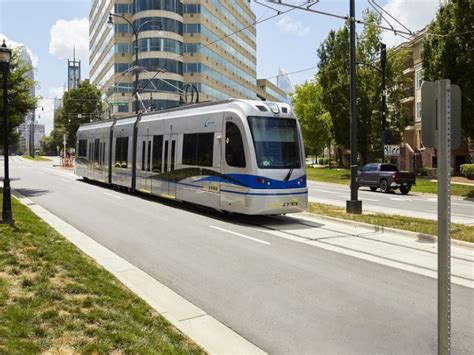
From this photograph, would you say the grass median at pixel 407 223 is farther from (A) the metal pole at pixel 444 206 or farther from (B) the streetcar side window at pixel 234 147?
(A) the metal pole at pixel 444 206

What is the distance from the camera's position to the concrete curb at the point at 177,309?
5.13 meters

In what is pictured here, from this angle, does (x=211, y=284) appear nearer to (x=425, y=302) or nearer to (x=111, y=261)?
(x=111, y=261)

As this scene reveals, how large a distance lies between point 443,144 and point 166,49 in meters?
71.8

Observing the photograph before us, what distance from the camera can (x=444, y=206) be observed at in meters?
3.40

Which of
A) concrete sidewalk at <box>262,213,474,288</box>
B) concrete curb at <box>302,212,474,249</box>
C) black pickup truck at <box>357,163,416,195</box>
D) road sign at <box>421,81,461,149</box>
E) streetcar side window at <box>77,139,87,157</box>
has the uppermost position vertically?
streetcar side window at <box>77,139,87,157</box>

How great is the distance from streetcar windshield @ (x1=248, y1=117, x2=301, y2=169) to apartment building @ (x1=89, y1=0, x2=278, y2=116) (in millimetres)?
52289

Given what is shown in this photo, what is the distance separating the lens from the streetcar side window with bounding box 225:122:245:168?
13.8 meters

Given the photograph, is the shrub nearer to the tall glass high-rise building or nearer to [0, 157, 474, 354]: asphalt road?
[0, 157, 474, 354]: asphalt road

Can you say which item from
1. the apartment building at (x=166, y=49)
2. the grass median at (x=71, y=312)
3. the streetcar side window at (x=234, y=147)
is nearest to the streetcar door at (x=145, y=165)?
the streetcar side window at (x=234, y=147)

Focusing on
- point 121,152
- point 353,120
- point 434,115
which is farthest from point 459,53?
point 434,115

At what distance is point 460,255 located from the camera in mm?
9648

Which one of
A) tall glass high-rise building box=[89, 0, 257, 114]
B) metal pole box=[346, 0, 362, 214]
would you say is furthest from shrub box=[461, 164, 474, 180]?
tall glass high-rise building box=[89, 0, 257, 114]

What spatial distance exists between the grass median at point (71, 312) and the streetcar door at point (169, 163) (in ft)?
29.8

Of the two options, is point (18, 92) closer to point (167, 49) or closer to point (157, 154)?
point (157, 154)
